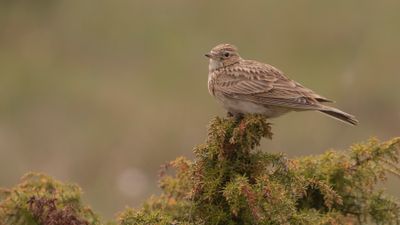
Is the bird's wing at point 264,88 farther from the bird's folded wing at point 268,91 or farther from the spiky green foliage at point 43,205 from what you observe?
the spiky green foliage at point 43,205

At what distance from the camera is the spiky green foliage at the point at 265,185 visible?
6.11 m

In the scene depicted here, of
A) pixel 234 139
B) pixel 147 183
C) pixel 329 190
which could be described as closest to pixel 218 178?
pixel 234 139

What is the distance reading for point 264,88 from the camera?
26.0 feet

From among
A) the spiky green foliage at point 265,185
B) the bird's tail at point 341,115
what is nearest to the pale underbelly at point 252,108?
the bird's tail at point 341,115

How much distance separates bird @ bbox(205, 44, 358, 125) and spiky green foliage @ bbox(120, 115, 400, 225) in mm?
553

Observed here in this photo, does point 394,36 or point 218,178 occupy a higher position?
point 394,36

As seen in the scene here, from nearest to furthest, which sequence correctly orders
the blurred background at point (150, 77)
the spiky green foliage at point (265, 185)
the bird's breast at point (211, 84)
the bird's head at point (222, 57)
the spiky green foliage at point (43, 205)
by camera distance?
the spiky green foliage at point (265, 185) → the spiky green foliage at point (43, 205) → the bird's breast at point (211, 84) → the bird's head at point (222, 57) → the blurred background at point (150, 77)

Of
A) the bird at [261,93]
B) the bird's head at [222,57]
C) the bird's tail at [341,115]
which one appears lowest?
the bird's tail at [341,115]

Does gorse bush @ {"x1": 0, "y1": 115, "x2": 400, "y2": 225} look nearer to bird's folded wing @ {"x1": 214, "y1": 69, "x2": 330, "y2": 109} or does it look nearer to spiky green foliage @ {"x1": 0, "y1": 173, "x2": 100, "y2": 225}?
spiky green foliage @ {"x1": 0, "y1": 173, "x2": 100, "y2": 225}

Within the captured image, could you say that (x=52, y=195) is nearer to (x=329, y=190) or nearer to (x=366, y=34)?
(x=329, y=190)

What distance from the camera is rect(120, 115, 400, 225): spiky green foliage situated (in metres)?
6.11

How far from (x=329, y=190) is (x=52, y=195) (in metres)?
2.08

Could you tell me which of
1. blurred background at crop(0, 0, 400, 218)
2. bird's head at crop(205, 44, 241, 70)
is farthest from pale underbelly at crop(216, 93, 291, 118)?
blurred background at crop(0, 0, 400, 218)

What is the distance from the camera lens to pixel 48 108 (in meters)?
21.4
